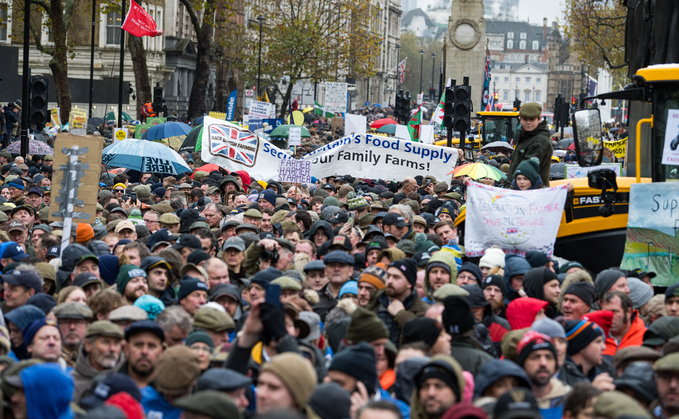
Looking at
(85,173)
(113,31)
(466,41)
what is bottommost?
(85,173)

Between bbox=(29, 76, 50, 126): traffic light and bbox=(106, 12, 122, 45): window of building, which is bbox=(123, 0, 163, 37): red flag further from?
bbox=(106, 12, 122, 45): window of building

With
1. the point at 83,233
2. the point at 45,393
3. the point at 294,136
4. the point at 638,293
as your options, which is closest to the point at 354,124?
the point at 294,136

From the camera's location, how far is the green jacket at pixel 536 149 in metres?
9.95

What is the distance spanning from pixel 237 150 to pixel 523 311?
10.8 meters

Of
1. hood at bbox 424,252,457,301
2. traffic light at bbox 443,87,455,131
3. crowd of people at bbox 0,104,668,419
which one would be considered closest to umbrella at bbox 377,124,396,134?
traffic light at bbox 443,87,455,131

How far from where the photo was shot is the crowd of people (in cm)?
486

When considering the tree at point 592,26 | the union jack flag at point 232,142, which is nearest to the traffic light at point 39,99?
the union jack flag at point 232,142

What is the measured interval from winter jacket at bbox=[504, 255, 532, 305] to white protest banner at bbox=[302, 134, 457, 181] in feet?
27.4

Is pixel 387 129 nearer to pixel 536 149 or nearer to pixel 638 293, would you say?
pixel 536 149

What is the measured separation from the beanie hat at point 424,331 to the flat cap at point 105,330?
5.90 ft

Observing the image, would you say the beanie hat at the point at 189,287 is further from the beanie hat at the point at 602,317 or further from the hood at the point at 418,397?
the beanie hat at the point at 602,317

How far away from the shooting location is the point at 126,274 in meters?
7.58

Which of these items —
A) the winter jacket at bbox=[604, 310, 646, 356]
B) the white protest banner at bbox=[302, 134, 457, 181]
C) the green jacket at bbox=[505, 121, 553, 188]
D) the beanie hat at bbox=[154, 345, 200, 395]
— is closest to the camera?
the beanie hat at bbox=[154, 345, 200, 395]

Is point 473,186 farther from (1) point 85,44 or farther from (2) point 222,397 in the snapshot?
(1) point 85,44
